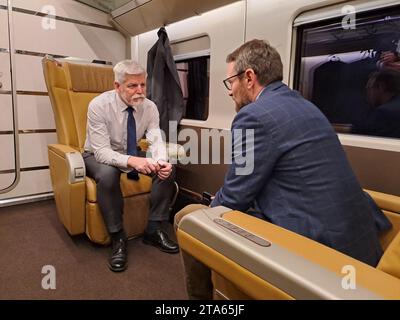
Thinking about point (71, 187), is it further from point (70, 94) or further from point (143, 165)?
point (70, 94)

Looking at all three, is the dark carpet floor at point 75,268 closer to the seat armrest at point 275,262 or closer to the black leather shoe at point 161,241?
the black leather shoe at point 161,241

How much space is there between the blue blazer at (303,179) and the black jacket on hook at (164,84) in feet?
5.38

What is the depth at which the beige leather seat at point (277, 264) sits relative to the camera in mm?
562

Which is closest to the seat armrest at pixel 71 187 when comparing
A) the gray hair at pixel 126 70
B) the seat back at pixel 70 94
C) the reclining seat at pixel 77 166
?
the reclining seat at pixel 77 166

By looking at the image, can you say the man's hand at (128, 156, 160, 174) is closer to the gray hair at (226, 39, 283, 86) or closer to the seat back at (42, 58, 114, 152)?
the seat back at (42, 58, 114, 152)

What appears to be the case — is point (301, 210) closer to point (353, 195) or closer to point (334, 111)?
point (353, 195)

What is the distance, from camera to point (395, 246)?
0.76m

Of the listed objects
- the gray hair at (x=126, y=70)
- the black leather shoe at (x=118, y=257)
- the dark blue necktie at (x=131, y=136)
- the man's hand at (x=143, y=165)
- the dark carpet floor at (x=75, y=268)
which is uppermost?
the gray hair at (x=126, y=70)

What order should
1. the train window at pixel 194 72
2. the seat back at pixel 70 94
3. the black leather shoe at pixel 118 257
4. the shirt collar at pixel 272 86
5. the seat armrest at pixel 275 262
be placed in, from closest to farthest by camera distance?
the seat armrest at pixel 275 262 < the shirt collar at pixel 272 86 < the black leather shoe at pixel 118 257 < the seat back at pixel 70 94 < the train window at pixel 194 72

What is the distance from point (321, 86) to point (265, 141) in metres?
1.06

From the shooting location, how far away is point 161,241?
1.96 meters

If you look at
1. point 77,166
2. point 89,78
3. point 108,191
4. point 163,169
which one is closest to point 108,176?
point 108,191

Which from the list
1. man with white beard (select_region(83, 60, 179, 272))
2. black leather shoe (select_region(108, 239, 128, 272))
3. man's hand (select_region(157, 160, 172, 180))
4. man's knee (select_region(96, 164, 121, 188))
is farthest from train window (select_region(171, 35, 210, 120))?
black leather shoe (select_region(108, 239, 128, 272))

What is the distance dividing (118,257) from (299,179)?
1.24m
